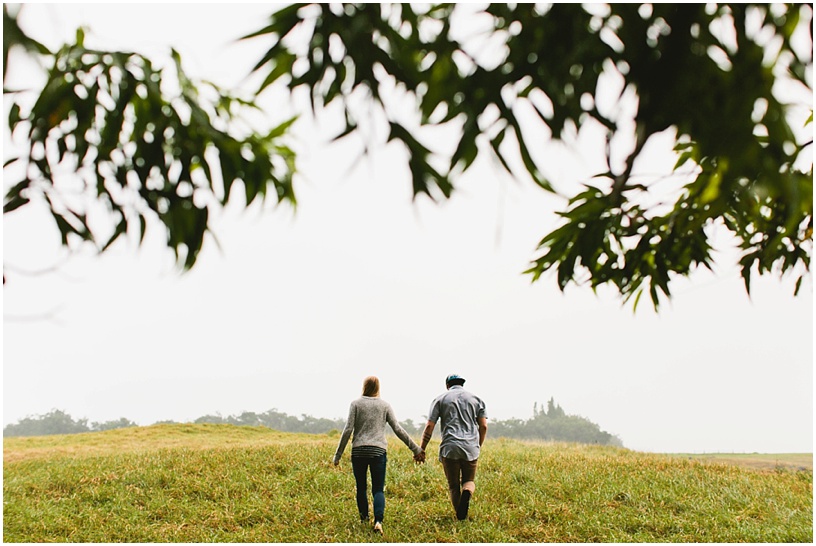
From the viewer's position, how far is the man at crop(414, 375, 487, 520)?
605cm

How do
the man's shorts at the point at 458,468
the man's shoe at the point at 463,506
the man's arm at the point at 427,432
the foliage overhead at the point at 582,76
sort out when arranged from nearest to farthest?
the foliage overhead at the point at 582,76, the man's shorts at the point at 458,468, the man's arm at the point at 427,432, the man's shoe at the point at 463,506

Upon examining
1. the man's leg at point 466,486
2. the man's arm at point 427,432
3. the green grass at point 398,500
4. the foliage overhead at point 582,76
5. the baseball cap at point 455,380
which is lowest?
the green grass at point 398,500

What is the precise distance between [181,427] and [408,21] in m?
19.1

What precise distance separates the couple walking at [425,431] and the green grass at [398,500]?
92cm

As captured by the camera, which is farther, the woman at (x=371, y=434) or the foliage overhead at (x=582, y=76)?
the woman at (x=371, y=434)

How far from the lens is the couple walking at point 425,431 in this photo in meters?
6.04

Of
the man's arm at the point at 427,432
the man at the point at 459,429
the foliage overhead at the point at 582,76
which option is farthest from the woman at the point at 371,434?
the foliage overhead at the point at 582,76

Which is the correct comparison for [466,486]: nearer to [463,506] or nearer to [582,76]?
[463,506]

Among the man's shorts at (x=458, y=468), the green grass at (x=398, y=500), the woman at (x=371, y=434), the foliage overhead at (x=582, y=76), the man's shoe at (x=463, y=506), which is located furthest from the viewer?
the green grass at (x=398, y=500)

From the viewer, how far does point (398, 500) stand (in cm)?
808

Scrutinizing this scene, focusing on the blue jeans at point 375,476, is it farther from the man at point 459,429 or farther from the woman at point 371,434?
the man at point 459,429

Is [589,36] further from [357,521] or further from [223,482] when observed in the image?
[223,482]

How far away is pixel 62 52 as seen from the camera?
1.74 metres

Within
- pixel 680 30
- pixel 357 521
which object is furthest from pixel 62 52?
pixel 357 521
